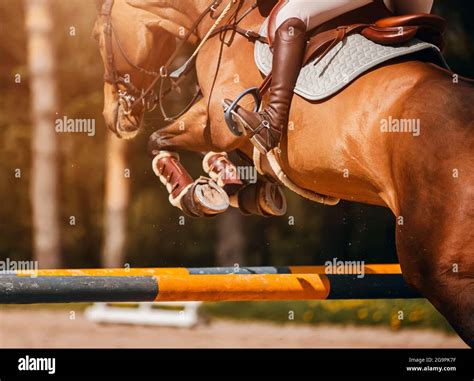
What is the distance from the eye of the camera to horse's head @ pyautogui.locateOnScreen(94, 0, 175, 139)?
18.4 feet

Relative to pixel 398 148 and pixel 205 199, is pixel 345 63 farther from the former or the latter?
pixel 205 199

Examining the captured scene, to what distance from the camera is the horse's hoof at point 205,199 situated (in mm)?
4789

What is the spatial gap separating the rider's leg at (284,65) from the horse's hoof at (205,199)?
1.77ft

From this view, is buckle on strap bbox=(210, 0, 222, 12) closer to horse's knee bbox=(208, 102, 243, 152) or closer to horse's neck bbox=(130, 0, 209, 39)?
horse's neck bbox=(130, 0, 209, 39)

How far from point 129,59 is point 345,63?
1.85 m

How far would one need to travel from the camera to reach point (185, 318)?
28.2ft

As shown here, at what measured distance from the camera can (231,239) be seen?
9.56 metres

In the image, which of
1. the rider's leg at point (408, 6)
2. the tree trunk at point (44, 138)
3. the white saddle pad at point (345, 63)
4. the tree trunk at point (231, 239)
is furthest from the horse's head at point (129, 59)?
the tree trunk at point (44, 138)

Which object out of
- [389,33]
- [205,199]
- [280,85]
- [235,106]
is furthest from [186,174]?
[389,33]

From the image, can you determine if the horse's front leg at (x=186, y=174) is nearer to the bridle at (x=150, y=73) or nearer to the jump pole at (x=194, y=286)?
the bridle at (x=150, y=73)

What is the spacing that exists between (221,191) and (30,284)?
118 cm

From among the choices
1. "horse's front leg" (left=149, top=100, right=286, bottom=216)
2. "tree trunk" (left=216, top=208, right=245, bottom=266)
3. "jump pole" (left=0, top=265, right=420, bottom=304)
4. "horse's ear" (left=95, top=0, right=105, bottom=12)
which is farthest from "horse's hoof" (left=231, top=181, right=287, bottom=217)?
"tree trunk" (left=216, top=208, right=245, bottom=266)

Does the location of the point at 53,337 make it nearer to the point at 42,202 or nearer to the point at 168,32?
the point at 42,202

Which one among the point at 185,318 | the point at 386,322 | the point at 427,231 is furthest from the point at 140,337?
the point at 427,231
